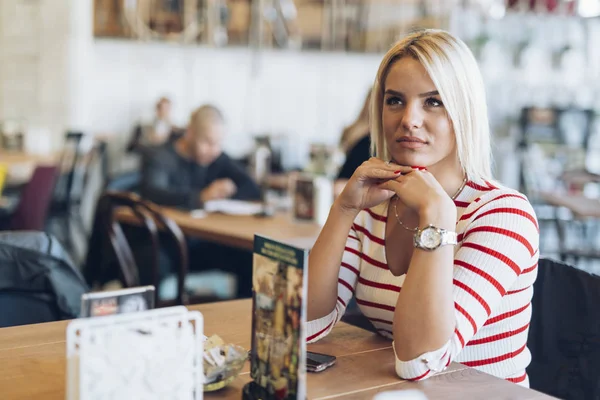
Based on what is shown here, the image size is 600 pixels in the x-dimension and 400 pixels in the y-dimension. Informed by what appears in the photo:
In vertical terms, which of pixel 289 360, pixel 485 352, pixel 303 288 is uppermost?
pixel 303 288

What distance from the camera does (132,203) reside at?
287cm

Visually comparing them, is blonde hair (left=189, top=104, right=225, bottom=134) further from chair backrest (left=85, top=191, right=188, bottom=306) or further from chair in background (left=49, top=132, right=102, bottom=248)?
chair in background (left=49, top=132, right=102, bottom=248)

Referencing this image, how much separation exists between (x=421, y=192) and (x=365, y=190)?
0.62 feet

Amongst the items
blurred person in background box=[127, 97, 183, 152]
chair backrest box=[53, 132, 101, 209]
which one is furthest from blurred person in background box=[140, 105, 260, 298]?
blurred person in background box=[127, 97, 183, 152]

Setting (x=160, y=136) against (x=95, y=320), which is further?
(x=160, y=136)

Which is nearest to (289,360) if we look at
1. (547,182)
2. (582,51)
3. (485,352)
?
(485,352)

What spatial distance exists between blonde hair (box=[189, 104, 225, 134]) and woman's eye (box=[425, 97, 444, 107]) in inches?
114

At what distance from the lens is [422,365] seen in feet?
4.17

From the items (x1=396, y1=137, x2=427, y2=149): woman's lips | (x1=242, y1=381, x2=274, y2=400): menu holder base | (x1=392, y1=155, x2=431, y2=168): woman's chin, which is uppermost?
(x1=396, y1=137, x2=427, y2=149): woman's lips

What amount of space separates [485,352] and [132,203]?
1.73 metres

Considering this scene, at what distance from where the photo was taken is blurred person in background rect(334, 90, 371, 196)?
3777 millimetres

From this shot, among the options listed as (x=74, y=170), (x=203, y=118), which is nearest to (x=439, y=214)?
(x=203, y=118)

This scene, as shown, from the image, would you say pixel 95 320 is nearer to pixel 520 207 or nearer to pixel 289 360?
pixel 289 360

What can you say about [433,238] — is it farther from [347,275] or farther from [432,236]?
[347,275]
